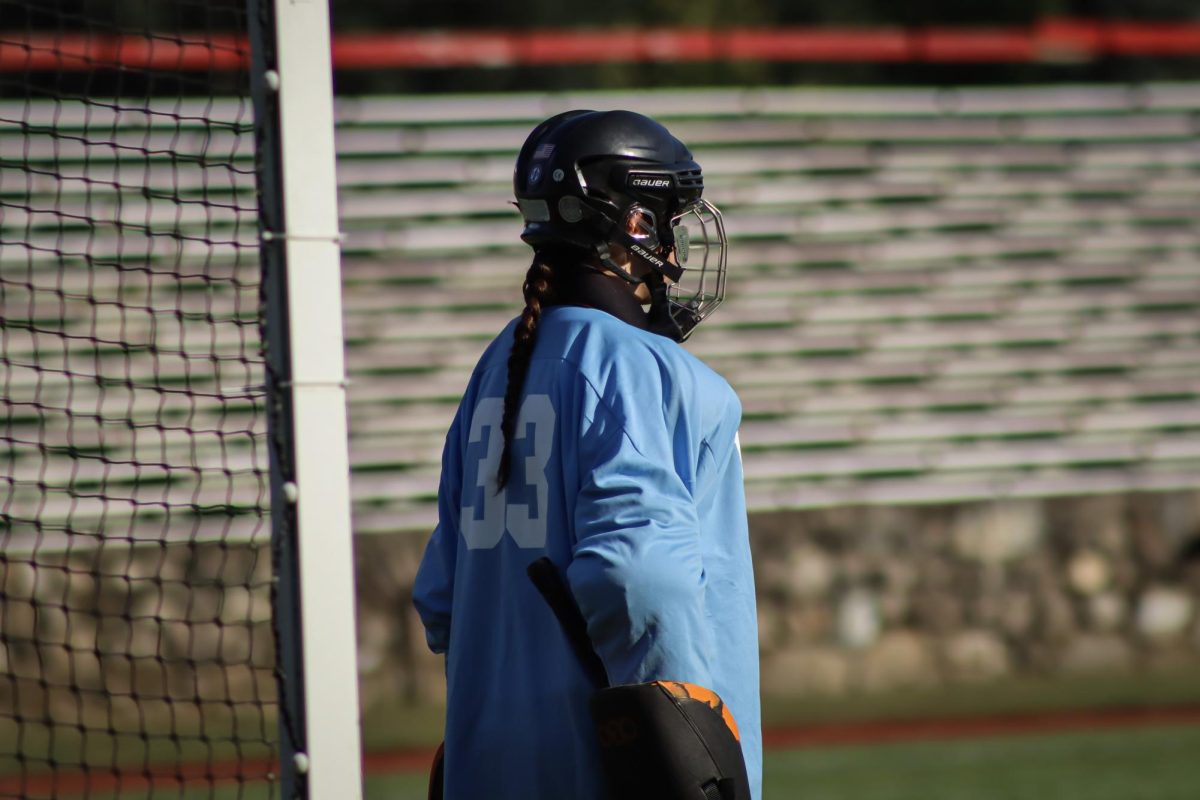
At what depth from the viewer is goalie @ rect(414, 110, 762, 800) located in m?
2.05

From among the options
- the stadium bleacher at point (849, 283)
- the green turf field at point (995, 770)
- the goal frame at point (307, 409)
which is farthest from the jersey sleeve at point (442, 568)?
the stadium bleacher at point (849, 283)

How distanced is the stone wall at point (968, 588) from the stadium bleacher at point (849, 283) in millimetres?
168

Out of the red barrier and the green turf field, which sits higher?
the red barrier

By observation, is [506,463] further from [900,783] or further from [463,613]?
[900,783]

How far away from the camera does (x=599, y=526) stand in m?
2.07

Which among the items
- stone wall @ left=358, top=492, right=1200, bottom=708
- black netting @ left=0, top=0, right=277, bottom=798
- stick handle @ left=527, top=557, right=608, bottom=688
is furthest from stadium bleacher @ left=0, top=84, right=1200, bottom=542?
stick handle @ left=527, top=557, right=608, bottom=688

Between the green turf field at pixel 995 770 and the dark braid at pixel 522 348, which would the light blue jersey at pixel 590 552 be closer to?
the dark braid at pixel 522 348

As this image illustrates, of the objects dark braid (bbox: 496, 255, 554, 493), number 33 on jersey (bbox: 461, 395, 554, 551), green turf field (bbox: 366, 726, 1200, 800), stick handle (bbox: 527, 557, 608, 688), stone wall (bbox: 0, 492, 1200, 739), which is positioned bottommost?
green turf field (bbox: 366, 726, 1200, 800)

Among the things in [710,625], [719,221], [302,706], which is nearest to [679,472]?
[710,625]

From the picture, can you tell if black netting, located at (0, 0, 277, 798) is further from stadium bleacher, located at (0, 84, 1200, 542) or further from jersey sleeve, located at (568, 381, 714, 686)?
jersey sleeve, located at (568, 381, 714, 686)

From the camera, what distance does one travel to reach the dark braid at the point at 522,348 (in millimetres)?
2268

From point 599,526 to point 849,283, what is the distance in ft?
24.0

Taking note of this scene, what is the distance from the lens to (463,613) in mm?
2334

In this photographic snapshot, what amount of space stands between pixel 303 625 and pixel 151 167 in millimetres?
6251
